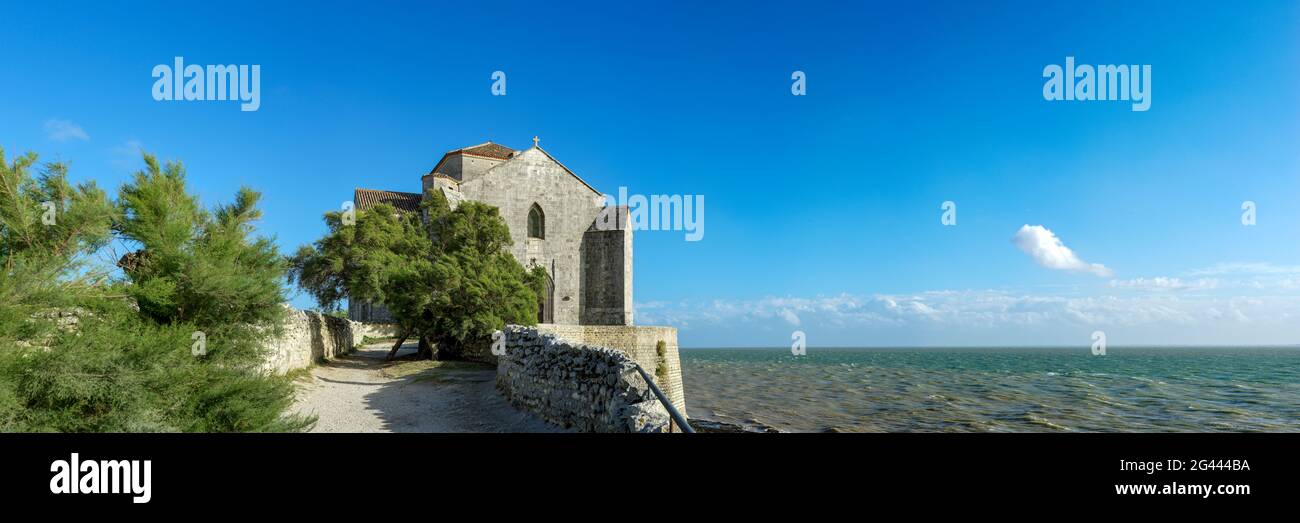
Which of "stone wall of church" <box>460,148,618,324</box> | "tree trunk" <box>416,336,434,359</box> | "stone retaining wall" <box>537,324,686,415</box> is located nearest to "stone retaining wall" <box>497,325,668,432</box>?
"stone retaining wall" <box>537,324,686,415</box>

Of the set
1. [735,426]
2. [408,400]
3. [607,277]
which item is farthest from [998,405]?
[408,400]

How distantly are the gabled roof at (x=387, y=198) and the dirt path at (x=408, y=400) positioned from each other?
1422cm

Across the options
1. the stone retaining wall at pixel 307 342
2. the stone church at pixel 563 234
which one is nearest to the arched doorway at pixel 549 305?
the stone church at pixel 563 234

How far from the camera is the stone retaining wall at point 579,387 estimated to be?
6.98 m

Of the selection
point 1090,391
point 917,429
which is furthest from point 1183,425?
point 1090,391

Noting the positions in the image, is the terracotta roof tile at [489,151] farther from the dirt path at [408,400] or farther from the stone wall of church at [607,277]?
the dirt path at [408,400]

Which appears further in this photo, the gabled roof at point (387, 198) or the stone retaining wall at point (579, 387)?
the gabled roof at point (387, 198)

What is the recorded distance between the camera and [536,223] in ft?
101

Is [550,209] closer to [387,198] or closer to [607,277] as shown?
[607,277]
